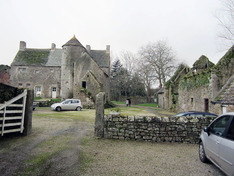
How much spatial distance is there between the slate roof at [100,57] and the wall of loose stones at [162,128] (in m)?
27.6

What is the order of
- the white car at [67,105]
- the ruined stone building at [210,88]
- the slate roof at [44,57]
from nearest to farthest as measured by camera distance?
the ruined stone building at [210,88], the white car at [67,105], the slate roof at [44,57]

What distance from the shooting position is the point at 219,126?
420 cm

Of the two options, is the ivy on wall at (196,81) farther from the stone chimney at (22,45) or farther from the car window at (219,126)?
the stone chimney at (22,45)

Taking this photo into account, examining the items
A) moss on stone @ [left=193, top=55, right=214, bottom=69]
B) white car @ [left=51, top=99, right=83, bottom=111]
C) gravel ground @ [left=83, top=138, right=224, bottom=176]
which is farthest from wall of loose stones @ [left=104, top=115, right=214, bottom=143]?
moss on stone @ [left=193, top=55, right=214, bottom=69]

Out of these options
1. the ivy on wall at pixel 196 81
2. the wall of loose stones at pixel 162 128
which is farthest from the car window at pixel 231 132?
the ivy on wall at pixel 196 81

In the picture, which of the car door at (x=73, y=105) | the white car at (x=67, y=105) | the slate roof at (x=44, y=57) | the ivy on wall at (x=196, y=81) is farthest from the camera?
the slate roof at (x=44, y=57)

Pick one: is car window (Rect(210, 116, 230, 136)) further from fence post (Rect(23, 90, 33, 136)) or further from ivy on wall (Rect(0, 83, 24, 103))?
ivy on wall (Rect(0, 83, 24, 103))

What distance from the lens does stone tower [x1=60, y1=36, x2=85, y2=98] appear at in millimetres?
28266

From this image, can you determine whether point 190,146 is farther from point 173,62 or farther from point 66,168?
point 173,62

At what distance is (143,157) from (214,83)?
10.8 meters

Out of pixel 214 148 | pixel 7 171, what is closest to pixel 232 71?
pixel 214 148

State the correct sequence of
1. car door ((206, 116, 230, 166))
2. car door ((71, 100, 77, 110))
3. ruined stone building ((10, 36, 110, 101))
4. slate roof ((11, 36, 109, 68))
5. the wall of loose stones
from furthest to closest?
slate roof ((11, 36, 109, 68))
ruined stone building ((10, 36, 110, 101))
car door ((71, 100, 77, 110))
the wall of loose stones
car door ((206, 116, 230, 166))

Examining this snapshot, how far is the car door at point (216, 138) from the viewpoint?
3.82 metres

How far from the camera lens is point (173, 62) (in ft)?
129
